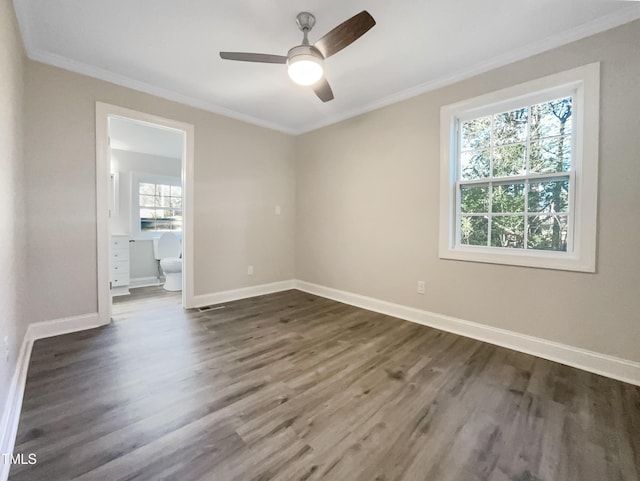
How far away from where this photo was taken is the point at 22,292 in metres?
2.10

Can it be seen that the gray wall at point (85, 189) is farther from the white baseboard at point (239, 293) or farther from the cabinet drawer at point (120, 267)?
the cabinet drawer at point (120, 267)

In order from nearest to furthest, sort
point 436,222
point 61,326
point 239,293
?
point 61,326 → point 436,222 → point 239,293

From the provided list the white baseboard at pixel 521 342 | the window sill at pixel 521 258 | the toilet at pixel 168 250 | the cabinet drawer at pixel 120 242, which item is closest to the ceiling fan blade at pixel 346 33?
the window sill at pixel 521 258

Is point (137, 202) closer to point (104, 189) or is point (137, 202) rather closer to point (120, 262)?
point (120, 262)

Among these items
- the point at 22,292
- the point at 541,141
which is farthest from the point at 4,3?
the point at 541,141

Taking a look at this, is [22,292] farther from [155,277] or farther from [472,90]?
[472,90]

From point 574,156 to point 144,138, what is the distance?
17.3 feet

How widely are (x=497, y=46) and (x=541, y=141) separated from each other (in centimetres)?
86

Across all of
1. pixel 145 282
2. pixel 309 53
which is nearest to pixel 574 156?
pixel 309 53

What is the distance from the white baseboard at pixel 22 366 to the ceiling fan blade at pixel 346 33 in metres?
2.64

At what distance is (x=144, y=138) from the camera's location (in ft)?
14.0

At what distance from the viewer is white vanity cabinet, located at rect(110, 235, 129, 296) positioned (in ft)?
14.1

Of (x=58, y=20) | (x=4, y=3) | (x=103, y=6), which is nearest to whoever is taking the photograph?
(x=4, y=3)

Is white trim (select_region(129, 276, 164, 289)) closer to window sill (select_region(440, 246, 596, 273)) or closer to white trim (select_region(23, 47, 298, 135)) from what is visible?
white trim (select_region(23, 47, 298, 135))
